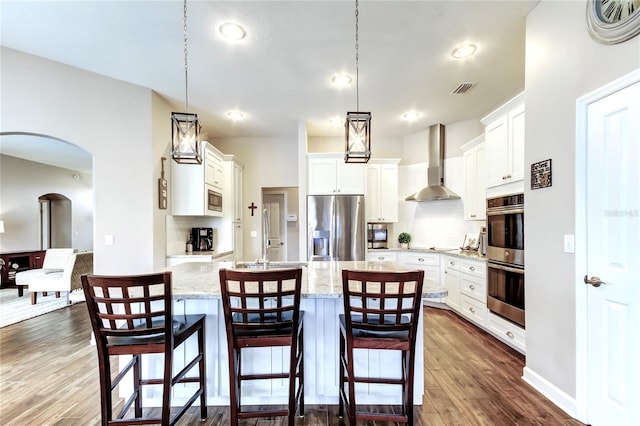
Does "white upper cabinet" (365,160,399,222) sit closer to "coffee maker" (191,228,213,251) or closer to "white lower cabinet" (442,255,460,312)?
"white lower cabinet" (442,255,460,312)

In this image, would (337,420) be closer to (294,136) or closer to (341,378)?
(341,378)

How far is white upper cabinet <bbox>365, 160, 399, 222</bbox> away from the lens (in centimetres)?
473

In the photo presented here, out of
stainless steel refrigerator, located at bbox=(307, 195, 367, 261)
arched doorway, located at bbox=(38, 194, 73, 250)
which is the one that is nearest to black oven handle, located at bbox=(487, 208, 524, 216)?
stainless steel refrigerator, located at bbox=(307, 195, 367, 261)

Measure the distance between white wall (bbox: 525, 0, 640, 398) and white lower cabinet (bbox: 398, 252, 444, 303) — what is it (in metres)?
1.90

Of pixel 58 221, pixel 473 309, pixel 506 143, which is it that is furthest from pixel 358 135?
pixel 58 221

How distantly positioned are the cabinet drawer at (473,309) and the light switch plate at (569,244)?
60.7 inches

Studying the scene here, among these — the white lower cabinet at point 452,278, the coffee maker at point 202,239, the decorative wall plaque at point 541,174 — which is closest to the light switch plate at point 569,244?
the decorative wall plaque at point 541,174

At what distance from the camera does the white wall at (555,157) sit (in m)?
1.80

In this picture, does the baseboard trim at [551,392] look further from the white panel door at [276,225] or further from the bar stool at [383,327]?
the white panel door at [276,225]

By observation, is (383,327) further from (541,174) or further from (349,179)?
(349,179)

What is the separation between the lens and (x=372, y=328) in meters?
1.53

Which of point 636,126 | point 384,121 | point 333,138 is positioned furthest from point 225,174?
point 636,126

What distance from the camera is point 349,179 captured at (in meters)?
4.42

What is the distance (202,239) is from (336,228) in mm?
2180
